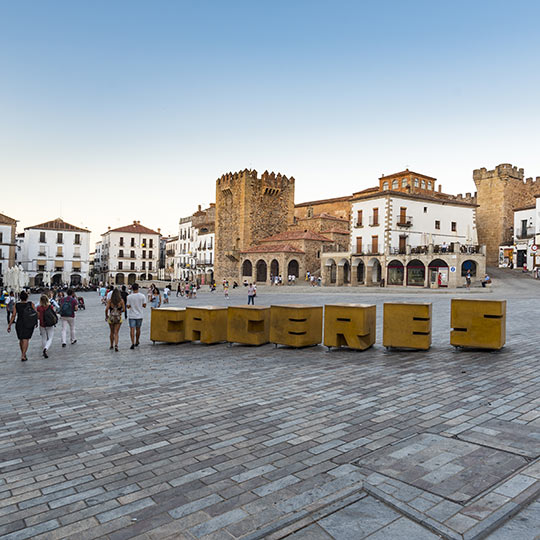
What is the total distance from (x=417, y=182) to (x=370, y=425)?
5184 centimetres

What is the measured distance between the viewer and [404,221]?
42406 millimetres

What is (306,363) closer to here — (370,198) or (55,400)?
(55,400)

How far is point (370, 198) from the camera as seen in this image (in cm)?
4309

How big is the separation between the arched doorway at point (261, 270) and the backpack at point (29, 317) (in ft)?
140

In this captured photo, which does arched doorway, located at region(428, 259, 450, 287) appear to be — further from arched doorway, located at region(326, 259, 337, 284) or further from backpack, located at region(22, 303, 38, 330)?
backpack, located at region(22, 303, 38, 330)

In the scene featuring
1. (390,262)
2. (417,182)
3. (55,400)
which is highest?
(417,182)

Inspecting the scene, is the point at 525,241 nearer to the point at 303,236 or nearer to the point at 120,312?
the point at 303,236

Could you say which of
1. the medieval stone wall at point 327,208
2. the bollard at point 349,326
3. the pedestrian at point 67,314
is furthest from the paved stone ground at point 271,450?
the medieval stone wall at point 327,208

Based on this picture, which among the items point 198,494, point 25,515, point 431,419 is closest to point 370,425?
point 431,419

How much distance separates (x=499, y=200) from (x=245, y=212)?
29.0 metres

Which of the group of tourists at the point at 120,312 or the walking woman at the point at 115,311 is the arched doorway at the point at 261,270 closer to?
the group of tourists at the point at 120,312

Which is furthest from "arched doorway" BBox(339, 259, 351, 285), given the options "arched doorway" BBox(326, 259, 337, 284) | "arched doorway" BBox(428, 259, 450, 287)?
"arched doorway" BBox(428, 259, 450, 287)

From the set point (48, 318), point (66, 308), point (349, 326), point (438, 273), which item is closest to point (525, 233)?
point (438, 273)

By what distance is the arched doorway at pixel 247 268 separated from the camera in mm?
53469
